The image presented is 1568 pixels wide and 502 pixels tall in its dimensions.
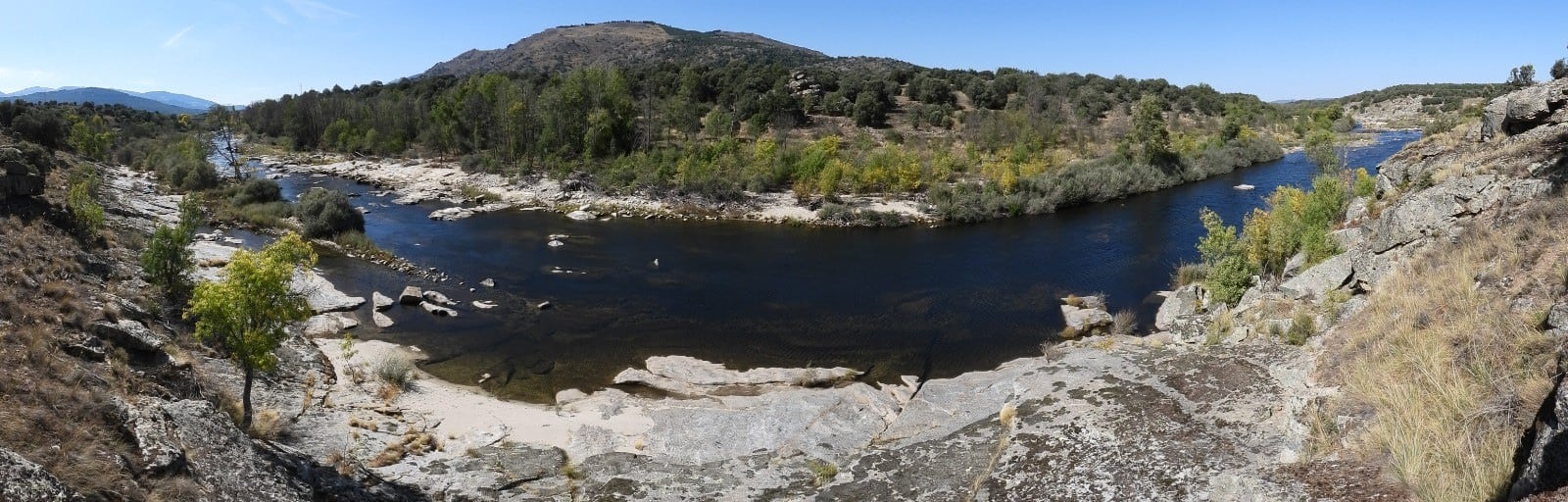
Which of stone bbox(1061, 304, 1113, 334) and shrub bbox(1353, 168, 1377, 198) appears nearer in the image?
shrub bbox(1353, 168, 1377, 198)

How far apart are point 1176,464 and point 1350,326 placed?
6.05 metres

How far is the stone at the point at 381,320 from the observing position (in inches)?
992

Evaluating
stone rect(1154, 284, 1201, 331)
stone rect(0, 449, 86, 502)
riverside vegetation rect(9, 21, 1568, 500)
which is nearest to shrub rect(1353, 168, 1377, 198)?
riverside vegetation rect(9, 21, 1568, 500)

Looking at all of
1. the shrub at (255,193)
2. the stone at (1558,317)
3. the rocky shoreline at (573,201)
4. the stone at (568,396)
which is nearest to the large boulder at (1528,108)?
the stone at (1558,317)

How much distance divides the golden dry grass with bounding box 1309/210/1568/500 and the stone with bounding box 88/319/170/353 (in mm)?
21340

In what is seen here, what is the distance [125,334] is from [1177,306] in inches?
1160

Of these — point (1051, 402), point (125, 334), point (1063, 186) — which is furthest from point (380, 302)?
point (1063, 186)

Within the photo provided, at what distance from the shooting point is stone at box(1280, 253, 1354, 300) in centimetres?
1726

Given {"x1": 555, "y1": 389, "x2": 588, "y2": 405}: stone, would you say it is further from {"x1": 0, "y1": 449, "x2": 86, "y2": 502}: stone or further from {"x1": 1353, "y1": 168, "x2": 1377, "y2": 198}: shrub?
{"x1": 1353, "y1": 168, "x2": 1377, "y2": 198}: shrub

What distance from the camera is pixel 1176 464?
10016 mm

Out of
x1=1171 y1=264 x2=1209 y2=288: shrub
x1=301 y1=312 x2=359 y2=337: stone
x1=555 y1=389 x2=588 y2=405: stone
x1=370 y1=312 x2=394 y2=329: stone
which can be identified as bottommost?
x1=555 y1=389 x2=588 y2=405: stone

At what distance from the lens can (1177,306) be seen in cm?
2542

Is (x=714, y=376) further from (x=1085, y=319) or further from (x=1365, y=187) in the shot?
(x=1365, y=187)

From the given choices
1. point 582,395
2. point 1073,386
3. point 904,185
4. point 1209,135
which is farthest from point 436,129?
point 1209,135
